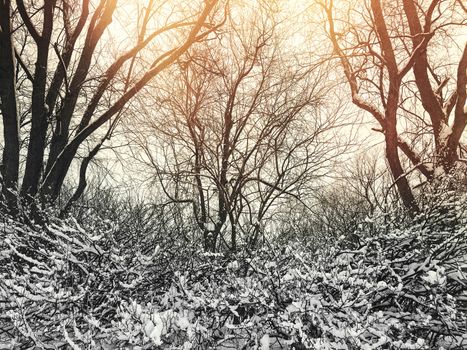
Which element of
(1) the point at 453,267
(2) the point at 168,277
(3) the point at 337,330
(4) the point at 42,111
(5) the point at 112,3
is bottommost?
(3) the point at 337,330

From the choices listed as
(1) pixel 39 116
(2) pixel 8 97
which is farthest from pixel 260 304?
(2) pixel 8 97

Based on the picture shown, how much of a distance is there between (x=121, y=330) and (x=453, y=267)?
3267 mm

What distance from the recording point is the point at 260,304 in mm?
3830

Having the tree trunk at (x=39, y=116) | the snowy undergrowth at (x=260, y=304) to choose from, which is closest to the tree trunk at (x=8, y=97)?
the tree trunk at (x=39, y=116)

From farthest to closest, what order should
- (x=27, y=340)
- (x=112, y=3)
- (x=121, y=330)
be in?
(x=112, y=3) < (x=27, y=340) < (x=121, y=330)

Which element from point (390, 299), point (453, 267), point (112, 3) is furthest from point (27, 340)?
point (112, 3)

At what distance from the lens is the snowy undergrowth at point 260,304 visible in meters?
3.38

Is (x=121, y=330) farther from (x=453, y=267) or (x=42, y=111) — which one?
(x=42, y=111)

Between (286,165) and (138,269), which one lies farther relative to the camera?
(286,165)

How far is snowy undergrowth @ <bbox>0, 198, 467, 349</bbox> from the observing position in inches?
133

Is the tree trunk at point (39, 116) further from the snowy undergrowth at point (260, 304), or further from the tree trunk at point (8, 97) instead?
the snowy undergrowth at point (260, 304)

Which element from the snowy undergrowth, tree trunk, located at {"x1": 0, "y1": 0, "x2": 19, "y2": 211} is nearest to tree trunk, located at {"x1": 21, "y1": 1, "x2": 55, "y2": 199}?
tree trunk, located at {"x1": 0, "y1": 0, "x2": 19, "y2": 211}

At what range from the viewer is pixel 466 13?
925 cm

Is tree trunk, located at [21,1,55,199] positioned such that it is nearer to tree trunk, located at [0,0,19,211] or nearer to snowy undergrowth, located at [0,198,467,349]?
tree trunk, located at [0,0,19,211]
